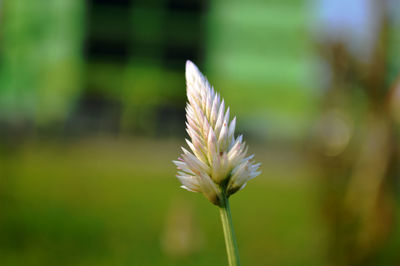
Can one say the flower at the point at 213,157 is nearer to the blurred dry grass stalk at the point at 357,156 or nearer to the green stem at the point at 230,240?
the green stem at the point at 230,240

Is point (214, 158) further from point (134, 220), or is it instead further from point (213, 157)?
point (134, 220)

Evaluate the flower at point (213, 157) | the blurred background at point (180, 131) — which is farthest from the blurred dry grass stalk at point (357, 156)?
the flower at point (213, 157)

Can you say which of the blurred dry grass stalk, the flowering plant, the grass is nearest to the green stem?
the flowering plant

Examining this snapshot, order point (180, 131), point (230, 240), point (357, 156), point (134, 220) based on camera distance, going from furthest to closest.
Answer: point (180, 131), point (134, 220), point (357, 156), point (230, 240)

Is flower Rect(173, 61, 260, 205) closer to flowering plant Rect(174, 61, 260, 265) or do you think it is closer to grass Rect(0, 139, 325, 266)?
flowering plant Rect(174, 61, 260, 265)

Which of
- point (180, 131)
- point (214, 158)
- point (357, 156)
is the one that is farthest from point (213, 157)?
point (180, 131)

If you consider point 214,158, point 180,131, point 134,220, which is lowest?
point 134,220
